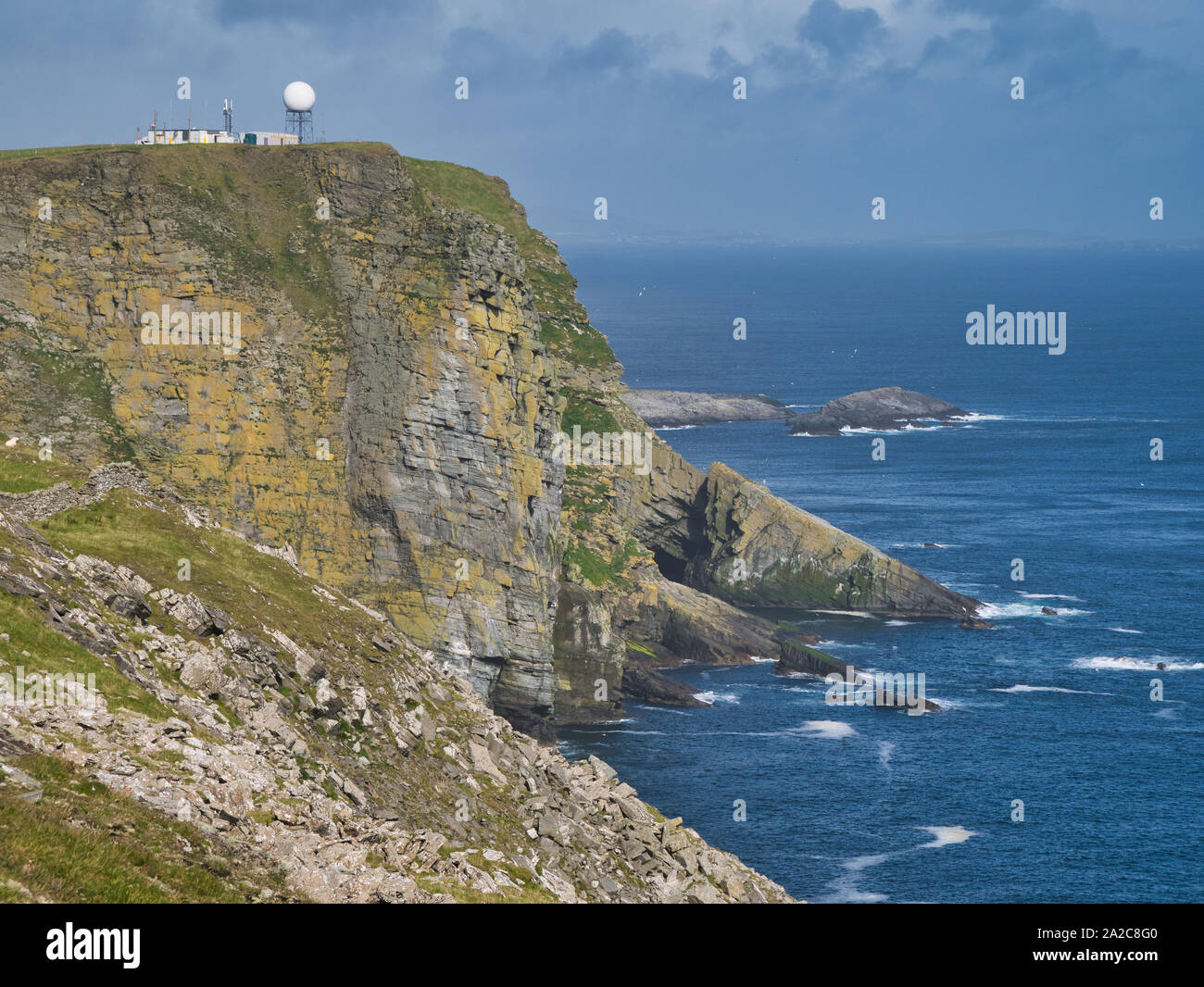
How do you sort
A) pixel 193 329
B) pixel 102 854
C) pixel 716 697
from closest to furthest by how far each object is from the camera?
pixel 102 854 < pixel 193 329 < pixel 716 697

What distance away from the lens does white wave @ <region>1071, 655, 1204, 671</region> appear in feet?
373

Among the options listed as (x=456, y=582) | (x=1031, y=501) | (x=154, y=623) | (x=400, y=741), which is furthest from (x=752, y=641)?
(x=154, y=623)

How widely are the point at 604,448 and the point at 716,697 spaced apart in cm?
2541

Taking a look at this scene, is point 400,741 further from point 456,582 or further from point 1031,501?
point 1031,501

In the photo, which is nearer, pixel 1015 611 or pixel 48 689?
pixel 48 689

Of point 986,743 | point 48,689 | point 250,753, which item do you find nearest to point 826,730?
point 986,743

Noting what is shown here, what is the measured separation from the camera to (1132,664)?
115 m

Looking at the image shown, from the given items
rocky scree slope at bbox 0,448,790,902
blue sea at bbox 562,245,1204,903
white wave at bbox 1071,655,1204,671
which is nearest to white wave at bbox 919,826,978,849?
blue sea at bbox 562,245,1204,903

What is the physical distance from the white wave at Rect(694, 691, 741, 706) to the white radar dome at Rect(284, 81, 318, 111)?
171 ft

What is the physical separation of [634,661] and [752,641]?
1297 cm

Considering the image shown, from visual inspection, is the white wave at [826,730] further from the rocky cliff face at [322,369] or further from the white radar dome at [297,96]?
the white radar dome at [297,96]

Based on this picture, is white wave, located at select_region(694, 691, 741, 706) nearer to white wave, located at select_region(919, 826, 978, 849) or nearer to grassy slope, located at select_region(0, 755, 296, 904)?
white wave, located at select_region(919, 826, 978, 849)
